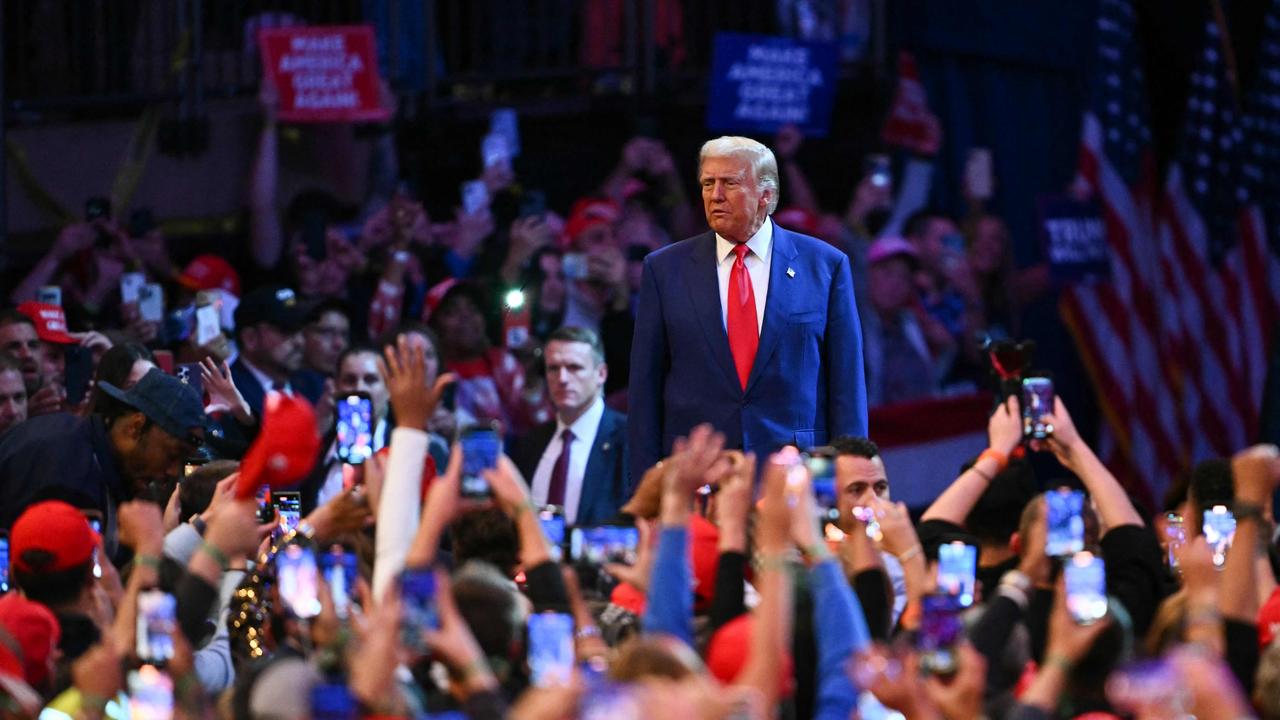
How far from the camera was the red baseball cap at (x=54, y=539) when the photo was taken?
5.59 meters

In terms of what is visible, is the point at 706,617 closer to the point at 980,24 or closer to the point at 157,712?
the point at 157,712

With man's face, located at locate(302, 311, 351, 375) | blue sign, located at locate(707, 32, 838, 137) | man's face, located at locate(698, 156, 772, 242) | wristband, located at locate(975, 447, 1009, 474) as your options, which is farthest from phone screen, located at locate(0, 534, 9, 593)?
blue sign, located at locate(707, 32, 838, 137)

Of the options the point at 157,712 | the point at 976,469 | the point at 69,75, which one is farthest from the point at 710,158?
the point at 69,75

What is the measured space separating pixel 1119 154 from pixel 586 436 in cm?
743

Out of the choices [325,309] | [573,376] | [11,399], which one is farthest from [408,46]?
[11,399]

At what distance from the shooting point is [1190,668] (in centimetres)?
392

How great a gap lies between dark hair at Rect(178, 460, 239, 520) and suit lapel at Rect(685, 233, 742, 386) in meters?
1.52

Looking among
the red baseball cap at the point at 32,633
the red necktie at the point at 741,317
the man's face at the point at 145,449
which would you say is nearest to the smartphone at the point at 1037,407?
the red necktie at the point at 741,317

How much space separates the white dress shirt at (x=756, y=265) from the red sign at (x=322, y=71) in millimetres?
4525

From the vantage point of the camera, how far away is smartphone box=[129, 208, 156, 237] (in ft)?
34.7

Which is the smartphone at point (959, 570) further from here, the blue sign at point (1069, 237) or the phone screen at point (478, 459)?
the blue sign at point (1069, 237)

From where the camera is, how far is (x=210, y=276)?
10594 mm

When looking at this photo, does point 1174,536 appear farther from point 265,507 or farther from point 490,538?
point 265,507

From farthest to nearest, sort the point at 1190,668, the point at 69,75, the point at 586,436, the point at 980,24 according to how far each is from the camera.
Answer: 1. the point at 980,24
2. the point at 69,75
3. the point at 586,436
4. the point at 1190,668
